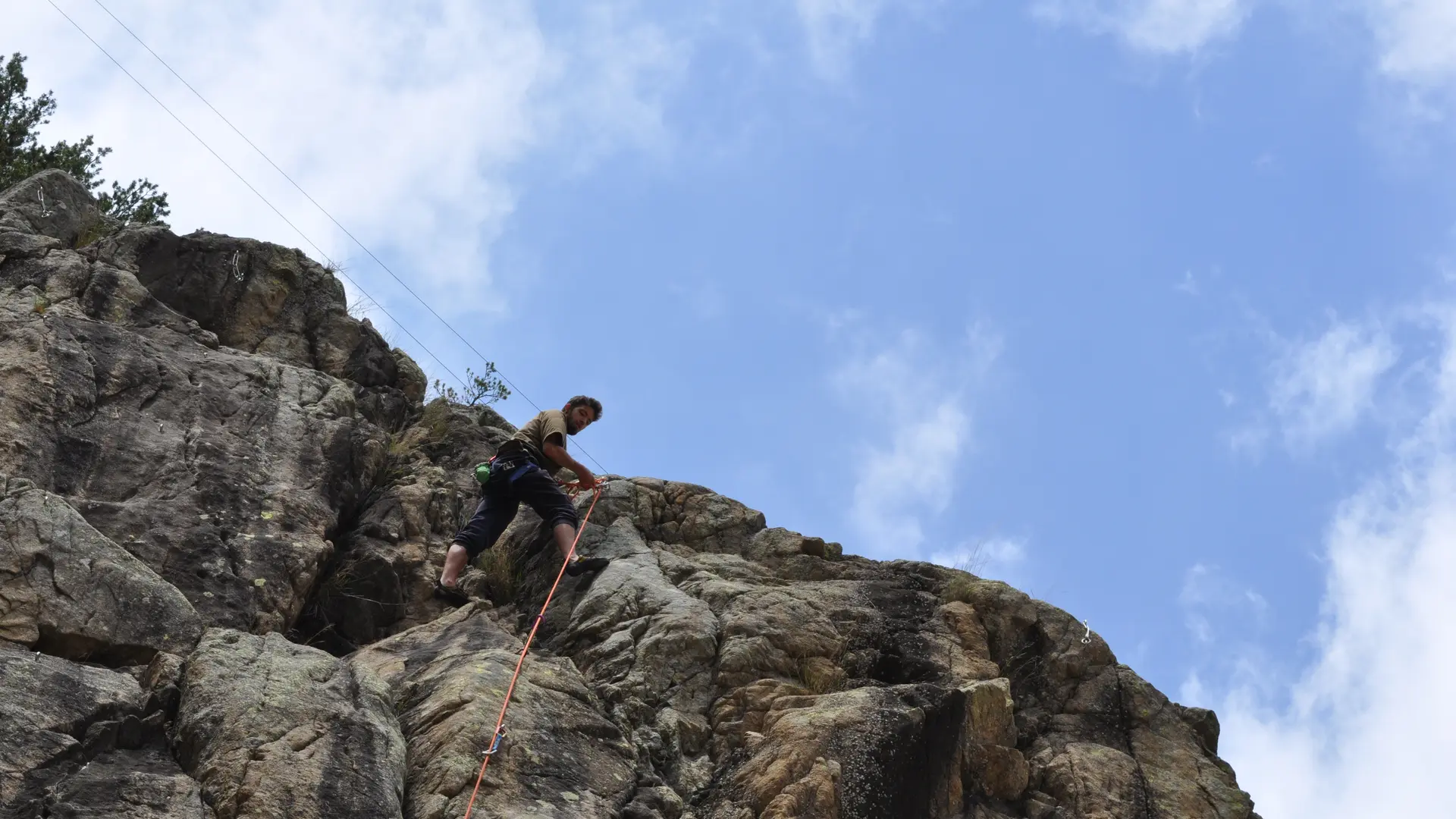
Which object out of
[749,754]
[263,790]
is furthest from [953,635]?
[263,790]

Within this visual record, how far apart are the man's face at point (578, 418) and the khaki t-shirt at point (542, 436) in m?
0.19

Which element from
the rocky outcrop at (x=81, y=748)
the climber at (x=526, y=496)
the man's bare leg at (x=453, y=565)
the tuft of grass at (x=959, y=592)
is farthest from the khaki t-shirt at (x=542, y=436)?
the rocky outcrop at (x=81, y=748)

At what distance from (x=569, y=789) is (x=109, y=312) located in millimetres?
7411

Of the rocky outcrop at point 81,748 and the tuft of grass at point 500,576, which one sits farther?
the tuft of grass at point 500,576

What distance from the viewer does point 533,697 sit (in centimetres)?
938

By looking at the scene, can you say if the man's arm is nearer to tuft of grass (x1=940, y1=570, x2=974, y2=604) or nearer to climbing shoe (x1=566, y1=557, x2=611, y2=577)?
climbing shoe (x1=566, y1=557, x2=611, y2=577)

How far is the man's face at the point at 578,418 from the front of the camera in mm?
13281

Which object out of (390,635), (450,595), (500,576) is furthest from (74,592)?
(500,576)

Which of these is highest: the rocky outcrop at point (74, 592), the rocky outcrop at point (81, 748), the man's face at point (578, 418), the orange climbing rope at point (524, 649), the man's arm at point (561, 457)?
the man's face at point (578, 418)

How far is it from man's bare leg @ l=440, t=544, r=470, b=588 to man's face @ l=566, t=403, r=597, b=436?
1930 mm

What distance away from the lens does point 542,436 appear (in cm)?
1286

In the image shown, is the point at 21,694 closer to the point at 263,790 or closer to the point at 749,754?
the point at 263,790

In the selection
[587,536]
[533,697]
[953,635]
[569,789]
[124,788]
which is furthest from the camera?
[587,536]

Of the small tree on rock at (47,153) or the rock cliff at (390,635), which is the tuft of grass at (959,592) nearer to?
the rock cliff at (390,635)
